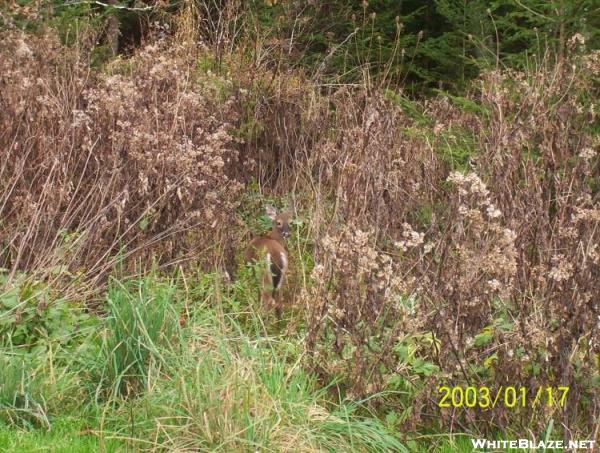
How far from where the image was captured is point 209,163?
7137 millimetres

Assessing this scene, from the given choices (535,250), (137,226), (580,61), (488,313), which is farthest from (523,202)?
(137,226)

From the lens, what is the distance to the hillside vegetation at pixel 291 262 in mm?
4738

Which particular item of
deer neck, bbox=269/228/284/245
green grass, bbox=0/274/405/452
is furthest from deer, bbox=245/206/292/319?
green grass, bbox=0/274/405/452

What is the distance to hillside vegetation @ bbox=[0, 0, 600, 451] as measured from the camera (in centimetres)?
474

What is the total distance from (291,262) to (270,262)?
838 millimetres

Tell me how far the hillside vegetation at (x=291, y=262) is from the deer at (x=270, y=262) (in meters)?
0.16

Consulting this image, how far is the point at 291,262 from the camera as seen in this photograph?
753cm

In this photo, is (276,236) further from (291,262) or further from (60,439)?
(60,439)

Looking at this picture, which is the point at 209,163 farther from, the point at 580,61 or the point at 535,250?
the point at 580,61

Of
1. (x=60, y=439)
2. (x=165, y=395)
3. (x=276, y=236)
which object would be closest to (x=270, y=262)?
(x=276, y=236)

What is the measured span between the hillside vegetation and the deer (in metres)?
0.16

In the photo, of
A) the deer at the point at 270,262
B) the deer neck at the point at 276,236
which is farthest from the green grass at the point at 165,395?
the deer neck at the point at 276,236

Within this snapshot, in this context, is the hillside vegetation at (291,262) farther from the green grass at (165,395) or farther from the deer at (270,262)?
the deer at (270,262)

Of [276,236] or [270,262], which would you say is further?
[276,236]
